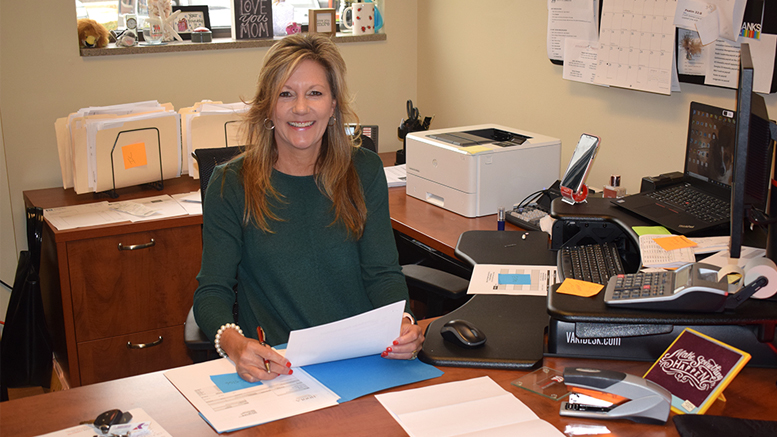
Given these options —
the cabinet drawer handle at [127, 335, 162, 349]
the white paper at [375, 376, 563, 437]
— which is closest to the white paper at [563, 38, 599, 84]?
the white paper at [375, 376, 563, 437]

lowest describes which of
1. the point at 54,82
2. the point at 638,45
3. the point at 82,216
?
the point at 82,216

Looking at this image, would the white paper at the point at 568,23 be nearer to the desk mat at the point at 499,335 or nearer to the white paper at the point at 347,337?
the desk mat at the point at 499,335

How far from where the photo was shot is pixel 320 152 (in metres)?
1.73

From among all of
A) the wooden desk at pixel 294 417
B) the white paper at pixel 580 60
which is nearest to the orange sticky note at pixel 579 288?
the wooden desk at pixel 294 417

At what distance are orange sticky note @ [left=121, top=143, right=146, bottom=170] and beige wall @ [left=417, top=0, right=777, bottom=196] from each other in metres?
1.44

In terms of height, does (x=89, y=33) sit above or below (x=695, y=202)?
above

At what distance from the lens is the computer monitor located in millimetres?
1265

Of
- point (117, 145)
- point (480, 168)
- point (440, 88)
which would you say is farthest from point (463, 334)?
point (440, 88)

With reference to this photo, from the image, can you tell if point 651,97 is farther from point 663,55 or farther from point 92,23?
point 92,23

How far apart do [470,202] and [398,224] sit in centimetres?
25

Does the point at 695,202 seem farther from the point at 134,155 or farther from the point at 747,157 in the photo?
the point at 134,155

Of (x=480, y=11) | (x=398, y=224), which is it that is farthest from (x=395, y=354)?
(x=480, y=11)

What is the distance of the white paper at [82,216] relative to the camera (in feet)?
7.89

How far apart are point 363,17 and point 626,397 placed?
2.61 meters
